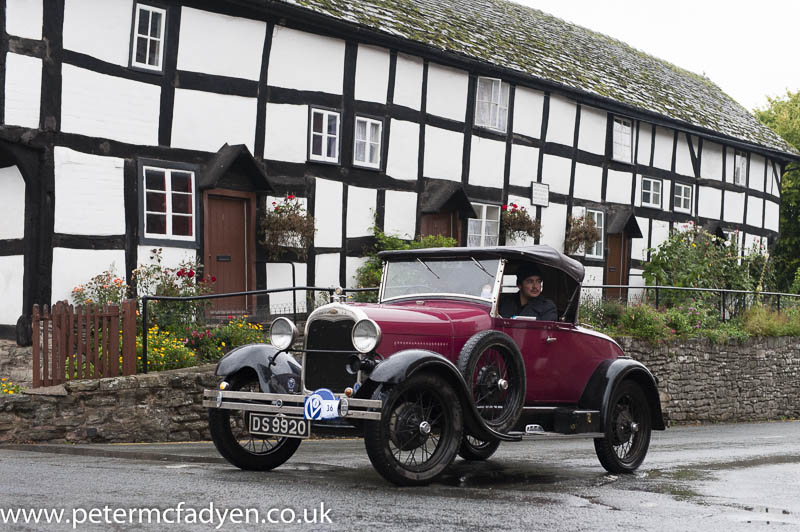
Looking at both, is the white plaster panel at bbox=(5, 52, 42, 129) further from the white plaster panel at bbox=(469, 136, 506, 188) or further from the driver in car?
the white plaster panel at bbox=(469, 136, 506, 188)

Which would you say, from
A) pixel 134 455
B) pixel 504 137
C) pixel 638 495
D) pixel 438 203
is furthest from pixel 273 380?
pixel 504 137

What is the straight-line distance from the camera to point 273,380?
24.4ft

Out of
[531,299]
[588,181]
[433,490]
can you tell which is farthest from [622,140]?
[433,490]

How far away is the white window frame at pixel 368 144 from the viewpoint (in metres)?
17.8

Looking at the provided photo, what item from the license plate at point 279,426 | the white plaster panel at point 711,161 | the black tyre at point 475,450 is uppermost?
the white plaster panel at point 711,161

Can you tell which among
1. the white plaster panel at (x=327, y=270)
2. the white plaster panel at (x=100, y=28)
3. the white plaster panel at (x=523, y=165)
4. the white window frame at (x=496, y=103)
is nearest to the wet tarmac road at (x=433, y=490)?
the white plaster panel at (x=100, y=28)

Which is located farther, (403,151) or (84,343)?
(403,151)

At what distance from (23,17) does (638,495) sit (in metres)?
10.6

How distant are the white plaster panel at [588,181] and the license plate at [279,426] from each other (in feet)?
56.0

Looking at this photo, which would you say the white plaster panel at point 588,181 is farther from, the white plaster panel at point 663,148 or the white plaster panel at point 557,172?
the white plaster panel at point 663,148

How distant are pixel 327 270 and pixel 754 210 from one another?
18.5m

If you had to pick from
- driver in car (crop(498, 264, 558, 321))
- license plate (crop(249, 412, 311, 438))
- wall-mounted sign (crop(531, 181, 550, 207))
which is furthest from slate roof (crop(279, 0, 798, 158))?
license plate (crop(249, 412, 311, 438))

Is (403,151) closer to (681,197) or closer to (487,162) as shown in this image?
(487,162)

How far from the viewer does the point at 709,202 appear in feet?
92.3
